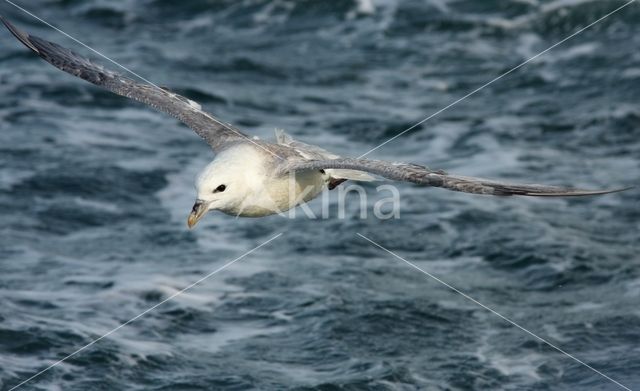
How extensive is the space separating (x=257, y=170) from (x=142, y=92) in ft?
6.74

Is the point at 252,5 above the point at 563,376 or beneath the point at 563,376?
above

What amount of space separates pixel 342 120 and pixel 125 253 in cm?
563

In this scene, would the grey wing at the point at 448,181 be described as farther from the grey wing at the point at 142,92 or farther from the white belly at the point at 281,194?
the grey wing at the point at 142,92

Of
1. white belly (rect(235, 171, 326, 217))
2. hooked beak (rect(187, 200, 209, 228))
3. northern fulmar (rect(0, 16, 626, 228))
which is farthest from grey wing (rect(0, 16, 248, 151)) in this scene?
hooked beak (rect(187, 200, 209, 228))

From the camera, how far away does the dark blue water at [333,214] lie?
1138 cm

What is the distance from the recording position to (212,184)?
29.1ft

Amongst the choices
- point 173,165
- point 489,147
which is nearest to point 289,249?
point 173,165

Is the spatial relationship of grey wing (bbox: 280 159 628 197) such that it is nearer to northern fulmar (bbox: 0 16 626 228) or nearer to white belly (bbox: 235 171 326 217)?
northern fulmar (bbox: 0 16 626 228)

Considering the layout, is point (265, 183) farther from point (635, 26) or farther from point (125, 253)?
point (635, 26)

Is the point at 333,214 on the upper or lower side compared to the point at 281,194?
lower

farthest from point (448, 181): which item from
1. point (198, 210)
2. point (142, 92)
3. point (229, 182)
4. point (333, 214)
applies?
point (333, 214)

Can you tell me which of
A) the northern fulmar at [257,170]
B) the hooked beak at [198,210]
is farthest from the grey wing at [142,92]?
the hooked beak at [198,210]

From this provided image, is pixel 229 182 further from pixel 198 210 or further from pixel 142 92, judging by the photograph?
pixel 142 92

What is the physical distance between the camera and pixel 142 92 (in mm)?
10828
